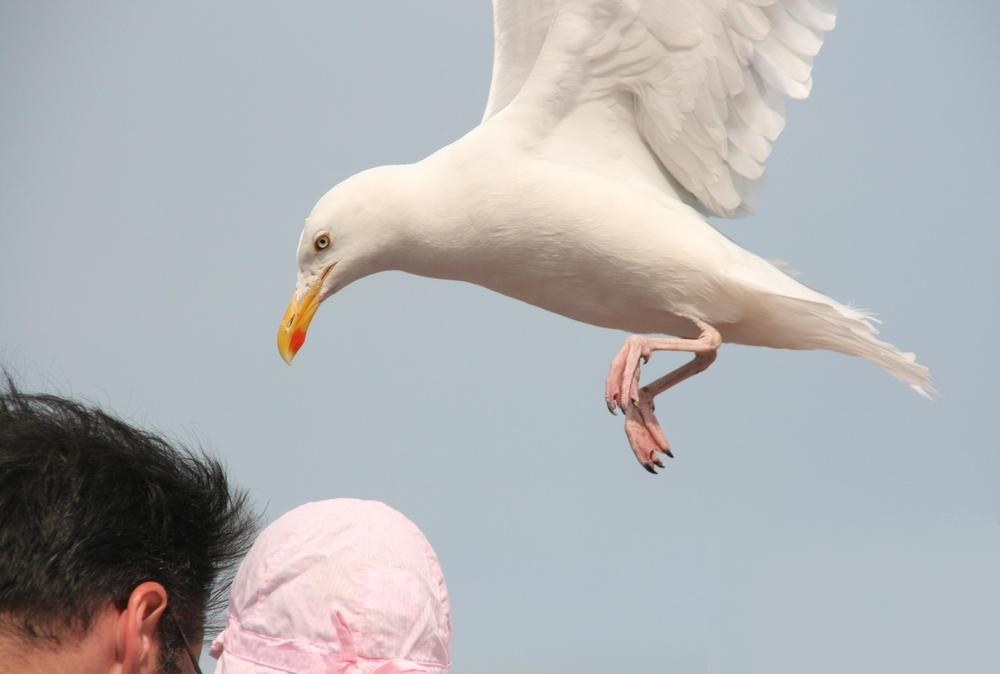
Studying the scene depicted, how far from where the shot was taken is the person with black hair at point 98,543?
2.46 ft

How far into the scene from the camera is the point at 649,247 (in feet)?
6.12

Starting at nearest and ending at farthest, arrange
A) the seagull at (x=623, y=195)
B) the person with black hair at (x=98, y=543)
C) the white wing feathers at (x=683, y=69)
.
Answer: the person with black hair at (x=98, y=543) → the seagull at (x=623, y=195) → the white wing feathers at (x=683, y=69)

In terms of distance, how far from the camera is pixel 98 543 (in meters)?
0.77

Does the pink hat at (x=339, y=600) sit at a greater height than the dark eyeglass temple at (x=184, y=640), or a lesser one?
greater

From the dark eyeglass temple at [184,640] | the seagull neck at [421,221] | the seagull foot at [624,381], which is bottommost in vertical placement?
the dark eyeglass temple at [184,640]

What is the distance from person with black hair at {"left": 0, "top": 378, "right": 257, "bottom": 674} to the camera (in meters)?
0.75

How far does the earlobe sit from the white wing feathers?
1.37m

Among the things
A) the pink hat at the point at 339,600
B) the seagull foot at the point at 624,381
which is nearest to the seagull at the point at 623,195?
the seagull foot at the point at 624,381

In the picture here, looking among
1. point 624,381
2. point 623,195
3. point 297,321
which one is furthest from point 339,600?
point 623,195

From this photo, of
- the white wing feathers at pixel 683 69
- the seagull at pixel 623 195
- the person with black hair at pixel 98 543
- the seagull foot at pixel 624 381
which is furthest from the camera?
the white wing feathers at pixel 683 69

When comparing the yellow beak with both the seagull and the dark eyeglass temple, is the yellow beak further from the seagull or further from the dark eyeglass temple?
the dark eyeglass temple

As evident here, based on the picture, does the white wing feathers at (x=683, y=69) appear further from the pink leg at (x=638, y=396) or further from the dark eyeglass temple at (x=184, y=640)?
the dark eyeglass temple at (x=184, y=640)

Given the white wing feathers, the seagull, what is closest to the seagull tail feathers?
the seagull

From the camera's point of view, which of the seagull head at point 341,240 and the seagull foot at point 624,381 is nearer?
the seagull foot at point 624,381
